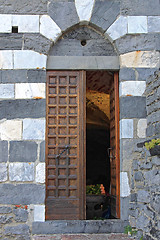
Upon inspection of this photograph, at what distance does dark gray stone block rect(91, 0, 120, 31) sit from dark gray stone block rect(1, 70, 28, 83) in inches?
53.4

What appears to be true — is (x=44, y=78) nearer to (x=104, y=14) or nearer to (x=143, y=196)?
(x=104, y=14)

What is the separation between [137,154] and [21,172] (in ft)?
5.59

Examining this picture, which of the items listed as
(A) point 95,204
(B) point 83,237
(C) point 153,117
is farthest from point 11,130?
(A) point 95,204

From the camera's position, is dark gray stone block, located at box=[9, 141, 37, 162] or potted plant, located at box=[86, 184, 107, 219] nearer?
dark gray stone block, located at box=[9, 141, 37, 162]

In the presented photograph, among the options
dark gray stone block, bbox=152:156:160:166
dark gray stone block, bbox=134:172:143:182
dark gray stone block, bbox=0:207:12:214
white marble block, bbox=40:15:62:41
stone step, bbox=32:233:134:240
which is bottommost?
stone step, bbox=32:233:134:240

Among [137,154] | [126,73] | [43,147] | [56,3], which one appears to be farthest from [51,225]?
[56,3]

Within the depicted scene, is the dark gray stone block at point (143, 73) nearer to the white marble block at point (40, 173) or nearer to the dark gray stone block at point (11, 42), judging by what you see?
the dark gray stone block at point (11, 42)

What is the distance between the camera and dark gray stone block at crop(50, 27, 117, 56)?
5312 millimetres

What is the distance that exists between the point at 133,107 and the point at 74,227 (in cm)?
194

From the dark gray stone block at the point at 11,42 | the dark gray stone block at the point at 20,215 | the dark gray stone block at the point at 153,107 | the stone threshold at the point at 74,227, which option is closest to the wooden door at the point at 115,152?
the stone threshold at the point at 74,227

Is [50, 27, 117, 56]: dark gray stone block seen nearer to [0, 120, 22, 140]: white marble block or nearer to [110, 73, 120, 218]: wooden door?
[110, 73, 120, 218]: wooden door

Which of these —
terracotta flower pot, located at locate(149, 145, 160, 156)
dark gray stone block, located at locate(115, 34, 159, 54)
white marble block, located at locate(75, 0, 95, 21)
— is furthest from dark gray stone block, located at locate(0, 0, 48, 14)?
terracotta flower pot, located at locate(149, 145, 160, 156)

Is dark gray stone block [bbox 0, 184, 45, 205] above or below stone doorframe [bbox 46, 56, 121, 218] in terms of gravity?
below

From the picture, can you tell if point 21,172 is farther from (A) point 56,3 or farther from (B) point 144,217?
(A) point 56,3
